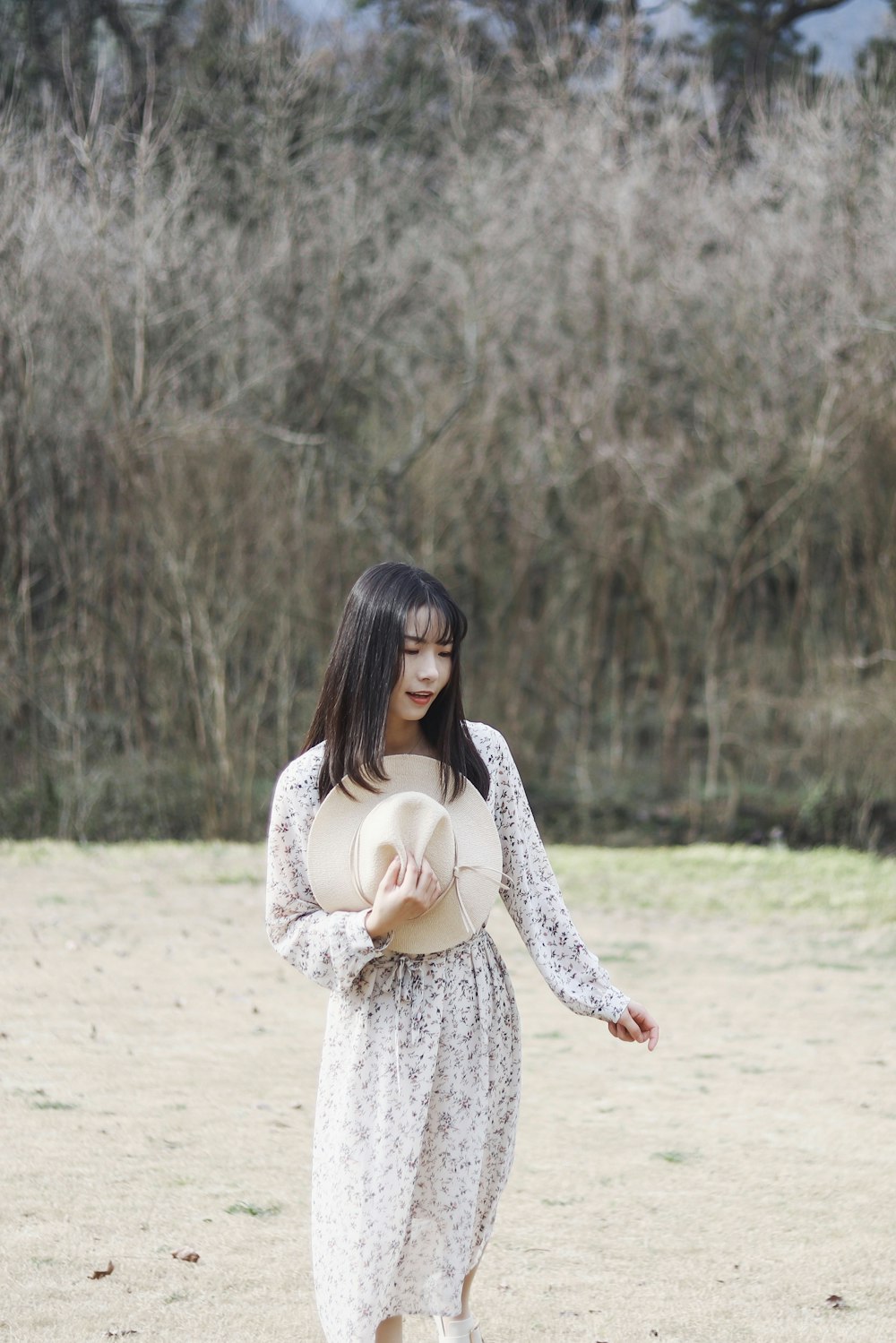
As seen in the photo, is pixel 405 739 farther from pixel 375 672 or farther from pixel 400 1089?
pixel 400 1089

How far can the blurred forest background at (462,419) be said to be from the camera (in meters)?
10.6

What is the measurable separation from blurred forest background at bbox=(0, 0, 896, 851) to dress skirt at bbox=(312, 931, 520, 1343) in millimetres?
8496

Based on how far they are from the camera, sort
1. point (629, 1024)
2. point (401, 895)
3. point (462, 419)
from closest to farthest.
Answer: point (401, 895) < point (629, 1024) < point (462, 419)

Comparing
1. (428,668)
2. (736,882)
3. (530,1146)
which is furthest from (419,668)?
(736,882)

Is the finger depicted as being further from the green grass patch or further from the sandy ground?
the green grass patch

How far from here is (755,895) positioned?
323 inches

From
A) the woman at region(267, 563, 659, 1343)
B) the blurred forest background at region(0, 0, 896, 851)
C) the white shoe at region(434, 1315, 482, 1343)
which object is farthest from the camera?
the blurred forest background at region(0, 0, 896, 851)

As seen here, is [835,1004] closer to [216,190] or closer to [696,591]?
[696,591]

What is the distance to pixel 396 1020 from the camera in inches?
81.7

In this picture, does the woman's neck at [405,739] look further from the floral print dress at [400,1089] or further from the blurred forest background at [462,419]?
the blurred forest background at [462,419]

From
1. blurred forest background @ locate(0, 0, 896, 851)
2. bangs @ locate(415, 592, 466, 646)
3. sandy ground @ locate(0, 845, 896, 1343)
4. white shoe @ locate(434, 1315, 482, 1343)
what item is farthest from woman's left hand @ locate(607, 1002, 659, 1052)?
blurred forest background @ locate(0, 0, 896, 851)

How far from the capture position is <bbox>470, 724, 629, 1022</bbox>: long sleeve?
85.5 inches

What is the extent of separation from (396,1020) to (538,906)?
29cm

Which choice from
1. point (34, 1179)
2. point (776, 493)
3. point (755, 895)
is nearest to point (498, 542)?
point (776, 493)
